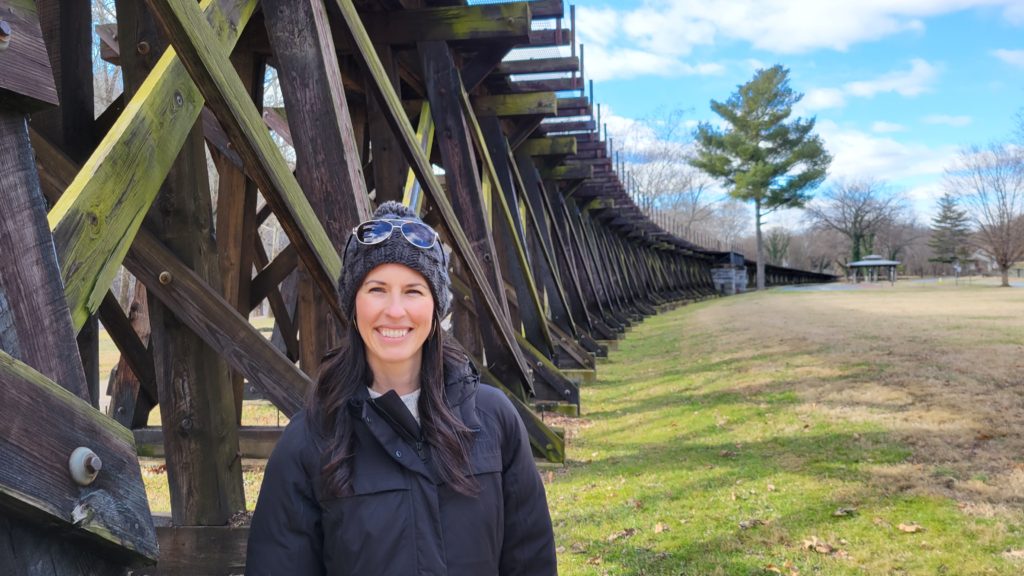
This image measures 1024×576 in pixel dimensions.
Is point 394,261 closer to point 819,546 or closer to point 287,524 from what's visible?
point 287,524

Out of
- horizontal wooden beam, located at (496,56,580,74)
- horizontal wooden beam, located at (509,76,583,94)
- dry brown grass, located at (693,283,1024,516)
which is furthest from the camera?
horizontal wooden beam, located at (509,76,583,94)

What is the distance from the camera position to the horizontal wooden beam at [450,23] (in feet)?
19.0

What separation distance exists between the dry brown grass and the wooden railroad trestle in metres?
2.55

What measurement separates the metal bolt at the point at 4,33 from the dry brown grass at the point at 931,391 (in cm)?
468

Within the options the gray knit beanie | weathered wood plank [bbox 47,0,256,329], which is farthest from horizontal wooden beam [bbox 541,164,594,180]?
the gray knit beanie

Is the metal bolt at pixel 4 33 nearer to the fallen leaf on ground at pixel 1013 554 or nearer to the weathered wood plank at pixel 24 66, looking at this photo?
the weathered wood plank at pixel 24 66

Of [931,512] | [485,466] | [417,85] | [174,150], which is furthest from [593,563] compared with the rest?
[417,85]

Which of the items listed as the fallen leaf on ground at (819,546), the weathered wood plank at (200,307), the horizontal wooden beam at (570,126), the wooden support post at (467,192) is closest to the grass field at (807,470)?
the fallen leaf on ground at (819,546)

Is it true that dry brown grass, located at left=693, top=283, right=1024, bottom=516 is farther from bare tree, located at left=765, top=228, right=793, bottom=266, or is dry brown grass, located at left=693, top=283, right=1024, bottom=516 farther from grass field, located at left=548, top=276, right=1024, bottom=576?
bare tree, located at left=765, top=228, right=793, bottom=266

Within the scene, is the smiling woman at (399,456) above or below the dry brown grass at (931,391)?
above

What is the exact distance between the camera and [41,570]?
151cm

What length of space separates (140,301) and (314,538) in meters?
4.26

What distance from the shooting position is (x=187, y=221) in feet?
9.78

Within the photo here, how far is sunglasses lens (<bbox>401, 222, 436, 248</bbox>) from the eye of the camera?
6.27 feet
